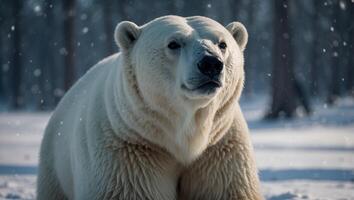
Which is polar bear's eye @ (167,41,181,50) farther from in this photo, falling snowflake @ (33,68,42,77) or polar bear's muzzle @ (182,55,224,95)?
falling snowflake @ (33,68,42,77)

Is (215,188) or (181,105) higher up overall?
(181,105)

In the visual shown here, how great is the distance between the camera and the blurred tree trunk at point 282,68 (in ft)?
60.8

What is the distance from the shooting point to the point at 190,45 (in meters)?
3.78

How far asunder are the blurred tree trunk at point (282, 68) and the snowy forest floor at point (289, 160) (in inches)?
30.4

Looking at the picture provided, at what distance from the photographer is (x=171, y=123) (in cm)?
392

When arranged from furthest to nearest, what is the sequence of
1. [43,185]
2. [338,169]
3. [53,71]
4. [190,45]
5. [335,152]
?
[53,71] → [335,152] → [338,169] → [43,185] → [190,45]

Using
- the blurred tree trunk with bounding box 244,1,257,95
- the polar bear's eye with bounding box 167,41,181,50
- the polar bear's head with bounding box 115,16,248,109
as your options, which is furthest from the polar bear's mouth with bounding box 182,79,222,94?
the blurred tree trunk with bounding box 244,1,257,95

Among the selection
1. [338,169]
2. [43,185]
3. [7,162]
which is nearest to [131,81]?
[43,185]

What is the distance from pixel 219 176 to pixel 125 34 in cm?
120

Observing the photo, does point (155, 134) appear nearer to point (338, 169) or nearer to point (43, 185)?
point (43, 185)

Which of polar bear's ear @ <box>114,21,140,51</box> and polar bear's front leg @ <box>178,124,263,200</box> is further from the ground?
polar bear's ear @ <box>114,21,140,51</box>

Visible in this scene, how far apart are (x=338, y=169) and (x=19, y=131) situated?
37.2ft

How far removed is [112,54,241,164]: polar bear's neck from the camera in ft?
12.8

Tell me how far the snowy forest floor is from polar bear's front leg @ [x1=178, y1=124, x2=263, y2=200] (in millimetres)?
1412
